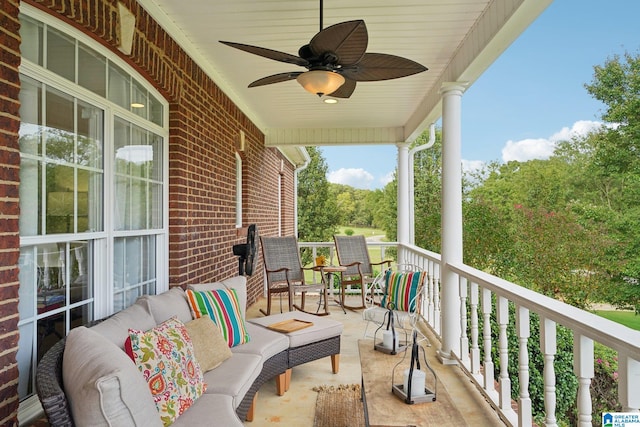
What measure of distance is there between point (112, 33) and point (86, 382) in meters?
2.01

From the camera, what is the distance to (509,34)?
282 cm

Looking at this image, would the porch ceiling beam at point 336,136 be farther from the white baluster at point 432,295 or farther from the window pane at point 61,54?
the window pane at point 61,54

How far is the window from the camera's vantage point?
2.03 metres

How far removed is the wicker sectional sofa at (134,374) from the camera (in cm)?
144

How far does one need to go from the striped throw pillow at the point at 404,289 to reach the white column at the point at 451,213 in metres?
0.37

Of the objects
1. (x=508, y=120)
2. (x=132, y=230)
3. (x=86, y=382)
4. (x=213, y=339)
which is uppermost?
(x=508, y=120)

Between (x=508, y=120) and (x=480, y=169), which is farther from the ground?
(x=508, y=120)

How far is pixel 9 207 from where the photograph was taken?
1781 mm

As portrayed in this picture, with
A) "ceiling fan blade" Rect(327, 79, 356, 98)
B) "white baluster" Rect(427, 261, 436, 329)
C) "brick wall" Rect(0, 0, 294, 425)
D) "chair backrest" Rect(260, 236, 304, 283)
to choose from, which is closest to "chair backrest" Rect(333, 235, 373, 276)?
"chair backrest" Rect(260, 236, 304, 283)

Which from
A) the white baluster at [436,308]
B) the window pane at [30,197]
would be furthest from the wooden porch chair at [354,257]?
the window pane at [30,197]

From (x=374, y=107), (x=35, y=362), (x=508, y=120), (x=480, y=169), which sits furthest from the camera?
(x=508, y=120)

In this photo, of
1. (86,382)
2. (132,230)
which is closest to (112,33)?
(132,230)

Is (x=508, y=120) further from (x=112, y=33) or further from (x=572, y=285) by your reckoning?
(x=112, y=33)

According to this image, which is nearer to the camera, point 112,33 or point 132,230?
point 112,33
